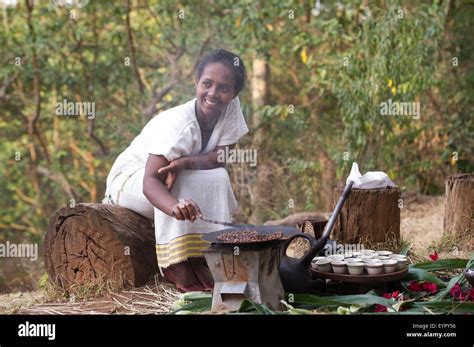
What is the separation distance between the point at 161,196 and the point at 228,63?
2.35ft

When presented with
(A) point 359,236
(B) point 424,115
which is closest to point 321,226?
(A) point 359,236

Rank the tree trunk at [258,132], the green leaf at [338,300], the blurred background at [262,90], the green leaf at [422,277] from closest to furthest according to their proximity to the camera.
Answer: the green leaf at [338,300], the green leaf at [422,277], the tree trunk at [258,132], the blurred background at [262,90]

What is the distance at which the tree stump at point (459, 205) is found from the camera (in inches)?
166

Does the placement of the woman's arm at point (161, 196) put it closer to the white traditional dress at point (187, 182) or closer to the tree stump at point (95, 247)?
the white traditional dress at point (187, 182)

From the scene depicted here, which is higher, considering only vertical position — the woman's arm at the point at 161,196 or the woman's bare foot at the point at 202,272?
the woman's arm at the point at 161,196

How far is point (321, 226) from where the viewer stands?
11.7 ft

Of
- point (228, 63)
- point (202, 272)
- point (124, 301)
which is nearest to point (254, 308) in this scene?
point (202, 272)

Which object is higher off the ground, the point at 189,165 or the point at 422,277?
the point at 189,165

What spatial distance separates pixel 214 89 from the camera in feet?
A: 10.6

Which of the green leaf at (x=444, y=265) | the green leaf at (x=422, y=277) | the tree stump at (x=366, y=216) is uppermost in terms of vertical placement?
the tree stump at (x=366, y=216)

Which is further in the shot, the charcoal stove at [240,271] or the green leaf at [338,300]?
the green leaf at [338,300]

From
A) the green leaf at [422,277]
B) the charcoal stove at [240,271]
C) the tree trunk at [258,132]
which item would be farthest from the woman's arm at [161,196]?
the tree trunk at [258,132]

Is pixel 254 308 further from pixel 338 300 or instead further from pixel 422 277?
pixel 422 277

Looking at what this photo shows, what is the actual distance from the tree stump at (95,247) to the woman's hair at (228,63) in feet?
2.74
